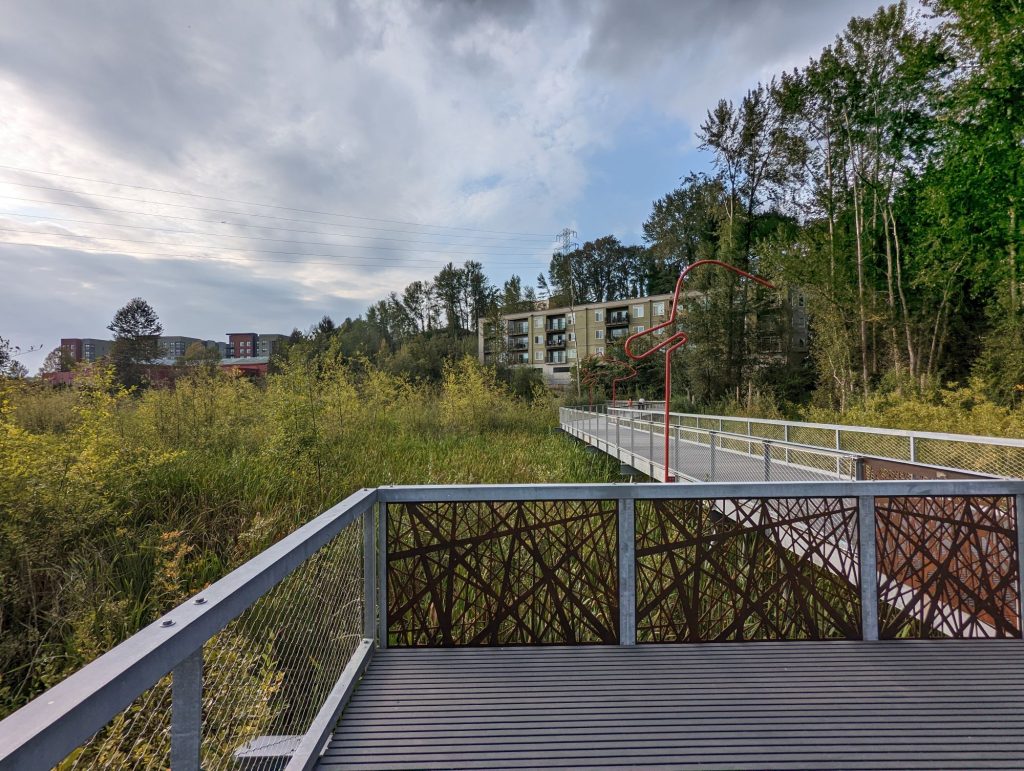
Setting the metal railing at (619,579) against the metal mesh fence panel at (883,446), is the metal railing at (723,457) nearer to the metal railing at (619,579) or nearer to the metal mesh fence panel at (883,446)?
the metal mesh fence panel at (883,446)

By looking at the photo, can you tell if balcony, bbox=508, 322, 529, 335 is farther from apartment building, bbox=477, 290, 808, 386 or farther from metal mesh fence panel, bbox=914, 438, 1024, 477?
metal mesh fence panel, bbox=914, 438, 1024, 477

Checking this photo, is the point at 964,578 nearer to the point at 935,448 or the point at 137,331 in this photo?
the point at 935,448

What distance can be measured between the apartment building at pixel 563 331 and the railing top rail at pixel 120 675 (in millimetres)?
38464

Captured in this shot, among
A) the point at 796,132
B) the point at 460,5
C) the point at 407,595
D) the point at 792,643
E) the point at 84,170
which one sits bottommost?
the point at 792,643

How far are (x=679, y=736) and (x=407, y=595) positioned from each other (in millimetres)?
1569

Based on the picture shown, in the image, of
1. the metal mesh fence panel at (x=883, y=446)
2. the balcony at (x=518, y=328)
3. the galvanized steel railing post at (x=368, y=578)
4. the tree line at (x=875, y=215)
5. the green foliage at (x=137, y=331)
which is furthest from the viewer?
the balcony at (x=518, y=328)

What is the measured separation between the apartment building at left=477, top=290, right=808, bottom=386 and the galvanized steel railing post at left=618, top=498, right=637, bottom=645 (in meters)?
36.9

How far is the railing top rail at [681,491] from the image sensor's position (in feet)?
8.89

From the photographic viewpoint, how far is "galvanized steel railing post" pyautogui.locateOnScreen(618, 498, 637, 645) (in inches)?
105

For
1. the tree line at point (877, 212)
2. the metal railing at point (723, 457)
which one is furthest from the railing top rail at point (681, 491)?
the tree line at point (877, 212)

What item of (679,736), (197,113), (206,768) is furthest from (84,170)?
(679,736)

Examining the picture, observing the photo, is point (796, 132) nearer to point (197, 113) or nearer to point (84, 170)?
point (197, 113)

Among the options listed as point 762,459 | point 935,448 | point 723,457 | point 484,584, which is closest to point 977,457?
point 935,448

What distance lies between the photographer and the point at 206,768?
4.39ft
